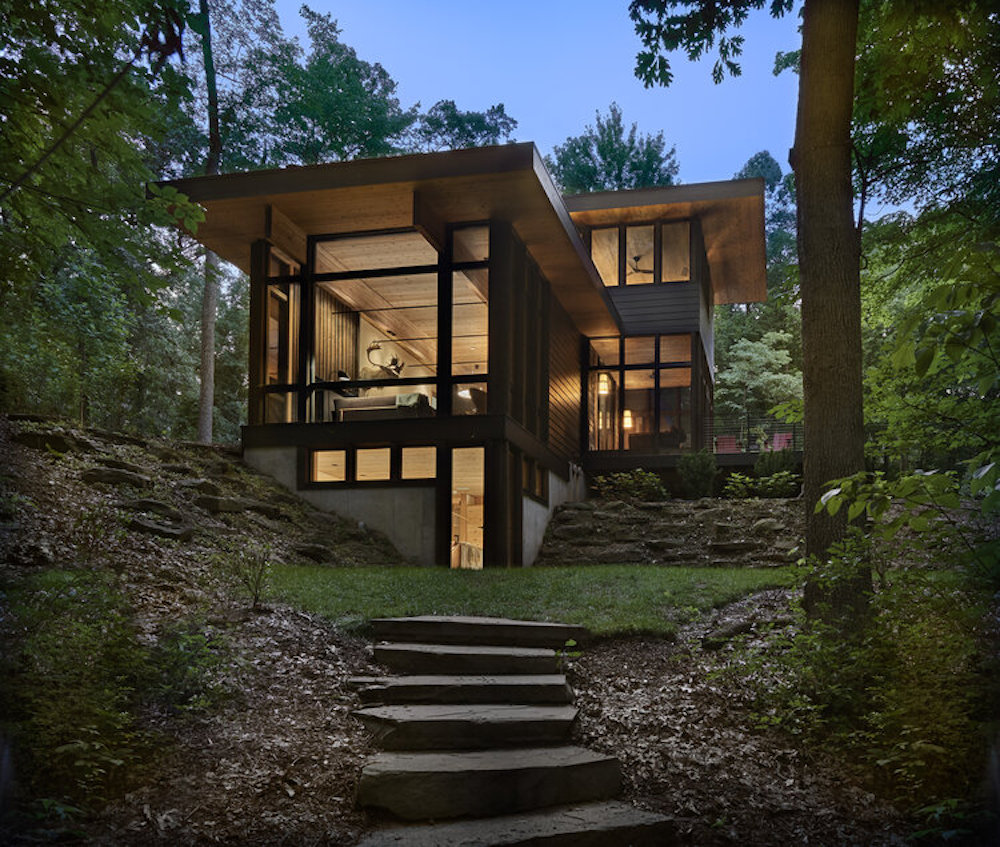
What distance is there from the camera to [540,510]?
Result: 45.2 ft

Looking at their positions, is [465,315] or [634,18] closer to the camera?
[634,18]

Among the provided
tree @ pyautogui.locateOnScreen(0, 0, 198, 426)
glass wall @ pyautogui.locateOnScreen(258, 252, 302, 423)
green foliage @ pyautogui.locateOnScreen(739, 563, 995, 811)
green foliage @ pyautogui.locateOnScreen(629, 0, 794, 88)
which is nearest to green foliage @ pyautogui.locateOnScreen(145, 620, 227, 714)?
tree @ pyautogui.locateOnScreen(0, 0, 198, 426)

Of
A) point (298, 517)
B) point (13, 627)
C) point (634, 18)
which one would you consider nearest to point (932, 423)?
point (634, 18)

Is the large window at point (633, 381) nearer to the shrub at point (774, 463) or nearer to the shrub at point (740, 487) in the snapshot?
the shrub at point (740, 487)

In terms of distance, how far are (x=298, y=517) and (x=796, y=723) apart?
7780mm

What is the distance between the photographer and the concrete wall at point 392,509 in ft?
38.8

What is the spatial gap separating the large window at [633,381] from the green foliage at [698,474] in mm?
2191

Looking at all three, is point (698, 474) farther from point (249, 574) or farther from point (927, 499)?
point (927, 499)

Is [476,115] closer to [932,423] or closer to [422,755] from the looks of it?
[932,423]

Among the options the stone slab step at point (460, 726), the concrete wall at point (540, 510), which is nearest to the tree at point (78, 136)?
the stone slab step at point (460, 726)

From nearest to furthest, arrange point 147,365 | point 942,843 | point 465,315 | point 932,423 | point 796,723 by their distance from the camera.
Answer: point 942,843
point 796,723
point 932,423
point 465,315
point 147,365

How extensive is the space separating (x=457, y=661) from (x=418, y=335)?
1176 cm

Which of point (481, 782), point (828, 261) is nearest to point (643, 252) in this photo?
point (828, 261)

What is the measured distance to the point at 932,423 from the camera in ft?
21.9
